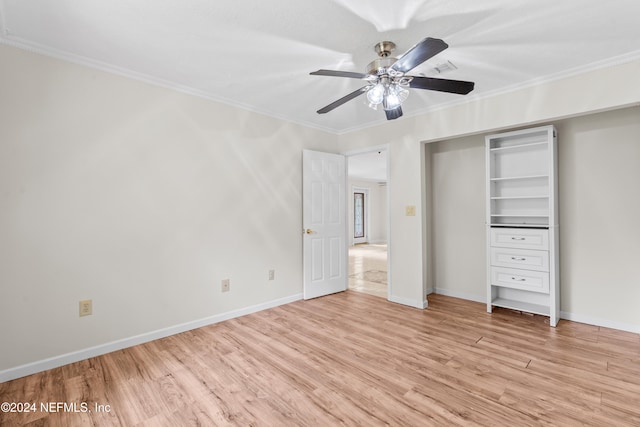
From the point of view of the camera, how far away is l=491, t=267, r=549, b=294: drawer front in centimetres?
320

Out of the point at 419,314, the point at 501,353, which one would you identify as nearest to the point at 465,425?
the point at 501,353

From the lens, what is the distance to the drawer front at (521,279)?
320 centimetres

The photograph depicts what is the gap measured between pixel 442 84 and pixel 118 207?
281 centimetres

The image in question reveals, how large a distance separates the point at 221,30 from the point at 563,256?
3.96 metres

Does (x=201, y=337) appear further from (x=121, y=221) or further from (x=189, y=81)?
(x=189, y=81)

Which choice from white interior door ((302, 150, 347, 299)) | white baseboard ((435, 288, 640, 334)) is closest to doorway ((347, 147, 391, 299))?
white interior door ((302, 150, 347, 299))

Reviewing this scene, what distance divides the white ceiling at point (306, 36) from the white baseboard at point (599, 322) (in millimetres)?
2447

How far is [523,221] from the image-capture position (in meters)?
3.61

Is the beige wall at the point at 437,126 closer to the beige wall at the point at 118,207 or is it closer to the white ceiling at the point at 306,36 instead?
the white ceiling at the point at 306,36

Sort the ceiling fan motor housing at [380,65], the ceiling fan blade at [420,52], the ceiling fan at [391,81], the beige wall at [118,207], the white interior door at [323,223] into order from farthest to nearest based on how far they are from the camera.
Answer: the white interior door at [323,223]
the beige wall at [118,207]
the ceiling fan motor housing at [380,65]
the ceiling fan at [391,81]
the ceiling fan blade at [420,52]

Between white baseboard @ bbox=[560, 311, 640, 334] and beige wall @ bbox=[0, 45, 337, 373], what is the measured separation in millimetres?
3355

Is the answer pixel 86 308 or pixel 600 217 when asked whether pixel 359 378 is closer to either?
pixel 86 308

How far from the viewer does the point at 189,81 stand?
2.91 m

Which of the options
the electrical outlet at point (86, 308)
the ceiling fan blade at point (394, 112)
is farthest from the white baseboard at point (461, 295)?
the electrical outlet at point (86, 308)
